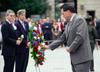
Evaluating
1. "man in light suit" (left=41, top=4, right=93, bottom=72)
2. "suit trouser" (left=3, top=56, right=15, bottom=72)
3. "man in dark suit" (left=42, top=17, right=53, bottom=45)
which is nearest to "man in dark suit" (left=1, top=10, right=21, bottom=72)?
"suit trouser" (left=3, top=56, right=15, bottom=72)

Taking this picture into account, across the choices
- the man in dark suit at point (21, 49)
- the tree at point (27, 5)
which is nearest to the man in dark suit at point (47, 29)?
the tree at point (27, 5)

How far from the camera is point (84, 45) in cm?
513

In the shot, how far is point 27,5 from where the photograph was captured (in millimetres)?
29094

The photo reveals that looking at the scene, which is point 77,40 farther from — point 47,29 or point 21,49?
point 47,29

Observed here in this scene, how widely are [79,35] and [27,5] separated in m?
24.5

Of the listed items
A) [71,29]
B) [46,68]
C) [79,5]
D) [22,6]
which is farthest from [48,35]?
[79,5]

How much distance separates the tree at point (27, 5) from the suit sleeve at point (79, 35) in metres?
20.6

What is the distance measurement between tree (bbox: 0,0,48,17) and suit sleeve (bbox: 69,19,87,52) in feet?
67.5

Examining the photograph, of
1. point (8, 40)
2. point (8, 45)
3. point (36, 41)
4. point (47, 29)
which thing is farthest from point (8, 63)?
point (47, 29)

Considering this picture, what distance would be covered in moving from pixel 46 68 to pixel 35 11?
23.2 metres

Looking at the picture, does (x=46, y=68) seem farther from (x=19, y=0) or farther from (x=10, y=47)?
(x=19, y=0)

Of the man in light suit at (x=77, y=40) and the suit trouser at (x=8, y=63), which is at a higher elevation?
the man in light suit at (x=77, y=40)

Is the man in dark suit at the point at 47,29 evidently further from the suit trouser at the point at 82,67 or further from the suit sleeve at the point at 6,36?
the suit trouser at the point at 82,67

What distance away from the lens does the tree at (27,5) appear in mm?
26475
